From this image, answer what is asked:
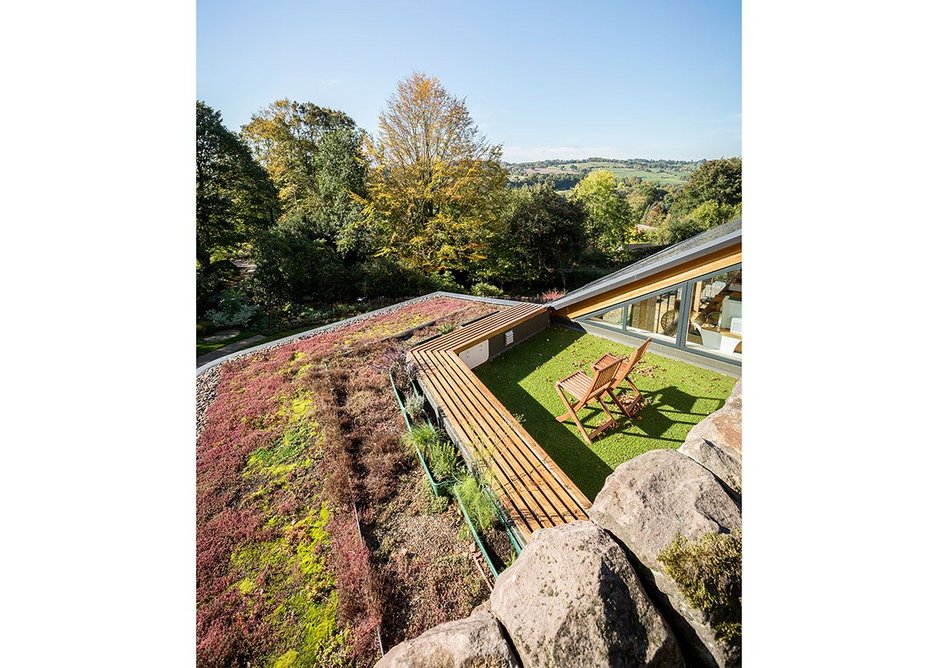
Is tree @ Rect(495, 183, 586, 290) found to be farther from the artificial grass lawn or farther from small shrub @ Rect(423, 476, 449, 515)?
small shrub @ Rect(423, 476, 449, 515)

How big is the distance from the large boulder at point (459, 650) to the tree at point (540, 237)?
1637 cm

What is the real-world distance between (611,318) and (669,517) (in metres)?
6.57

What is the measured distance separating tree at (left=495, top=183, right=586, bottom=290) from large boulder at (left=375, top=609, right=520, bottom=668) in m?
16.4

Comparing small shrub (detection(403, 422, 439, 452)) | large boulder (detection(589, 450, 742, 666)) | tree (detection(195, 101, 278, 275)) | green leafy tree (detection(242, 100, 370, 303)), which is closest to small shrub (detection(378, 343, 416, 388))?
small shrub (detection(403, 422, 439, 452))

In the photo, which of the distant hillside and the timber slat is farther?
the distant hillside

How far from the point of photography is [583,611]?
1813 mm

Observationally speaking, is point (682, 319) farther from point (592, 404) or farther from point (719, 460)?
point (719, 460)

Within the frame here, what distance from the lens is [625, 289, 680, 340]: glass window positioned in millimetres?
7109

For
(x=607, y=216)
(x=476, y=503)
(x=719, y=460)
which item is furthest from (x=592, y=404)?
(x=607, y=216)

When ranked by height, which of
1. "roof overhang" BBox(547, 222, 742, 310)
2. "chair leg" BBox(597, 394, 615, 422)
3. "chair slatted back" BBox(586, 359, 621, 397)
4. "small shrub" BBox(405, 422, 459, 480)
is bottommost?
"small shrub" BBox(405, 422, 459, 480)

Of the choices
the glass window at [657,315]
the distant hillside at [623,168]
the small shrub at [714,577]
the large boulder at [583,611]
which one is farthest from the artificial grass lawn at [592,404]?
the distant hillside at [623,168]

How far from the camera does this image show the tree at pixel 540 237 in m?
18.2
